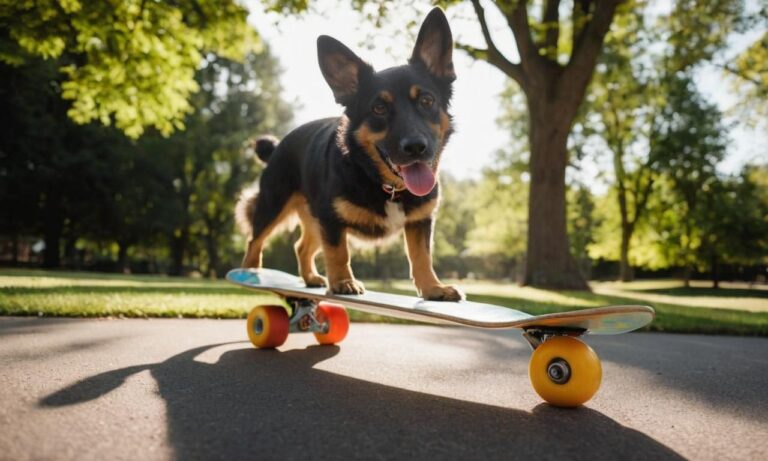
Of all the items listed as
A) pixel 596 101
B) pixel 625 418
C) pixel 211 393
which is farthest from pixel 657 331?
pixel 596 101

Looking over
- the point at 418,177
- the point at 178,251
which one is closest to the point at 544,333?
the point at 418,177

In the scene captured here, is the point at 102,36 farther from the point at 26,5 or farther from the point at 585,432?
the point at 585,432

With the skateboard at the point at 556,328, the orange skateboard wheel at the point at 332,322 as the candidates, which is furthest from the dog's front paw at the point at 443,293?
the orange skateboard wheel at the point at 332,322

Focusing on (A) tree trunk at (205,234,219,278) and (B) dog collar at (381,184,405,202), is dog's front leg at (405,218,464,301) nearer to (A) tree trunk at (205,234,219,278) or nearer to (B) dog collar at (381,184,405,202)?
(B) dog collar at (381,184,405,202)

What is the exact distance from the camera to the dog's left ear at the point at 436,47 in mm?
3307

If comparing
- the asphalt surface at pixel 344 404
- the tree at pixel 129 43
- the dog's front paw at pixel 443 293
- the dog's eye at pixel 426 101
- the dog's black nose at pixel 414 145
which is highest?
the tree at pixel 129 43

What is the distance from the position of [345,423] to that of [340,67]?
2379mm

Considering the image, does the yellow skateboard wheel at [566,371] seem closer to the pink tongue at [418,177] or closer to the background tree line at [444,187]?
the pink tongue at [418,177]

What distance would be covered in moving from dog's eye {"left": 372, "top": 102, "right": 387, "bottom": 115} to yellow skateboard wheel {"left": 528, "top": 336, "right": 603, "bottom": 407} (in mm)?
1672

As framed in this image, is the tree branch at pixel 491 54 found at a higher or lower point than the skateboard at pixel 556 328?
higher

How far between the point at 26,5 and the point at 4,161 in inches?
765

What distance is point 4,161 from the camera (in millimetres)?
23953

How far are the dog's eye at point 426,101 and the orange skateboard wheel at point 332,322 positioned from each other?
6.01ft

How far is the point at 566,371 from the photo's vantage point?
7.39 feet
